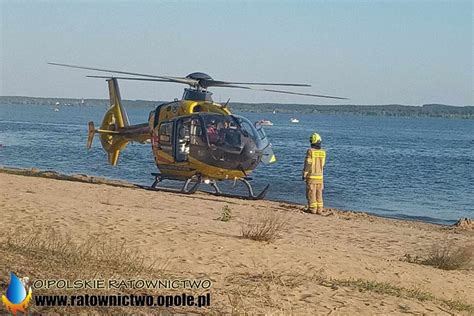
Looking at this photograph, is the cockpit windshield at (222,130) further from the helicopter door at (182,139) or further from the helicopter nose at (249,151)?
the helicopter door at (182,139)

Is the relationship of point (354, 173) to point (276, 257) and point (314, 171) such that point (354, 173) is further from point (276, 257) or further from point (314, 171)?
point (276, 257)

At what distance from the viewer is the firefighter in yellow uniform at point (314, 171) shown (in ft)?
51.1

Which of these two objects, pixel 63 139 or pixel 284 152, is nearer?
pixel 284 152

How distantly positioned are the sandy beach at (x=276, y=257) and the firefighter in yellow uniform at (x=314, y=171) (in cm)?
123

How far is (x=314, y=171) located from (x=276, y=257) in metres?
6.49

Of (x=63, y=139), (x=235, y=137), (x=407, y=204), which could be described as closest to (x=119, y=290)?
(x=235, y=137)

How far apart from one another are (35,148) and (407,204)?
2379 cm

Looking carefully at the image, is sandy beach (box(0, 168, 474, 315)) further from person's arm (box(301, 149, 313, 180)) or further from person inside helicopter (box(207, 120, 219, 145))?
person inside helicopter (box(207, 120, 219, 145))

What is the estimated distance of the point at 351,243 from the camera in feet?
38.9

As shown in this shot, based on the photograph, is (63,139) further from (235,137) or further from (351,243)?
(351,243)

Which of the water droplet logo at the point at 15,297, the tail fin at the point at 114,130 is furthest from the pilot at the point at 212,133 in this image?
the water droplet logo at the point at 15,297

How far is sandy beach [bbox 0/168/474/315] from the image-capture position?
7.28 m

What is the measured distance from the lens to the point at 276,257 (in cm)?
934

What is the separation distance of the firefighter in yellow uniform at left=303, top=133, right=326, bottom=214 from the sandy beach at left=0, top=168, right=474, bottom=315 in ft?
4.02
